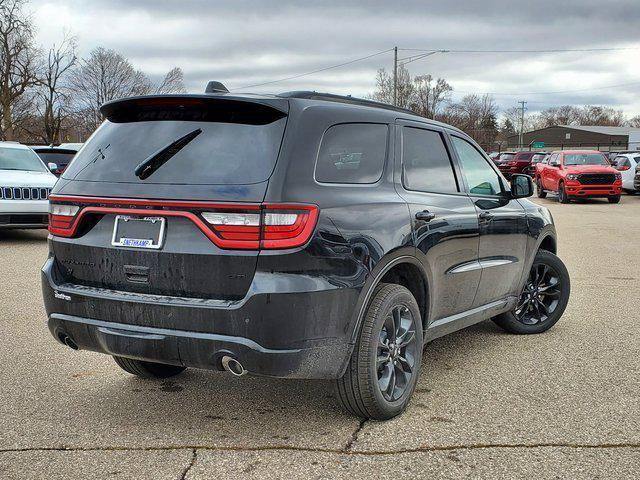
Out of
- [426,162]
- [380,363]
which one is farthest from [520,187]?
[380,363]

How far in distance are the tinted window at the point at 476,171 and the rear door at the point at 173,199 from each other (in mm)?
1925

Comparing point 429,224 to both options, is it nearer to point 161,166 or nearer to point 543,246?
point 161,166

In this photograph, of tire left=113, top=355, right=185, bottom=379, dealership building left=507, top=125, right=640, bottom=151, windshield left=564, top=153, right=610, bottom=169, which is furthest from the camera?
dealership building left=507, top=125, right=640, bottom=151

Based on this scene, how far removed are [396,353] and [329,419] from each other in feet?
1.75

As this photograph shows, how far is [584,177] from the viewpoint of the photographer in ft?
79.0

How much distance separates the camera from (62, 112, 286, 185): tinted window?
3537 millimetres

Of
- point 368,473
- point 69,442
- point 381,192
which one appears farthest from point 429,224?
point 69,442

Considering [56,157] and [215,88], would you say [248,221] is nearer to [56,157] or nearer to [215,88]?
[215,88]

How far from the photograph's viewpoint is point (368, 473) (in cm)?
337

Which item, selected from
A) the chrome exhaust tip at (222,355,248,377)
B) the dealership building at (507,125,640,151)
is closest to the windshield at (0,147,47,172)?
the chrome exhaust tip at (222,355,248,377)

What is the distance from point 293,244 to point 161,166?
847 mm

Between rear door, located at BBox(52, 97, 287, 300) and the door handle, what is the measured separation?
1065 mm

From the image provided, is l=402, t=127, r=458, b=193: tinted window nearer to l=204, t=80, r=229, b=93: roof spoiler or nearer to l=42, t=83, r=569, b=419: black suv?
l=42, t=83, r=569, b=419: black suv

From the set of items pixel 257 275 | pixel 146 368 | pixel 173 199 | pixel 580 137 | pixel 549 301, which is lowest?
pixel 146 368
